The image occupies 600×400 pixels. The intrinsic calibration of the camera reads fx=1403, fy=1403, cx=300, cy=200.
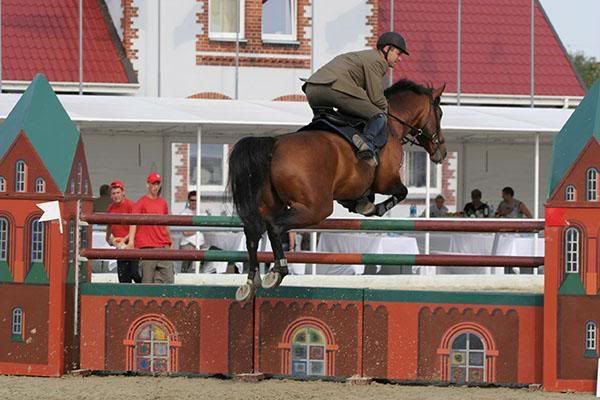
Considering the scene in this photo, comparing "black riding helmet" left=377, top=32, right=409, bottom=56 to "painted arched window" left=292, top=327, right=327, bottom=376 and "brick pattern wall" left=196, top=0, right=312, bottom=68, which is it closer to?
"painted arched window" left=292, top=327, right=327, bottom=376

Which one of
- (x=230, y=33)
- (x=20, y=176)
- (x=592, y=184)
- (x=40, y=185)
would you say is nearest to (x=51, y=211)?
A: (x=40, y=185)

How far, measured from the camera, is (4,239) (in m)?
9.44

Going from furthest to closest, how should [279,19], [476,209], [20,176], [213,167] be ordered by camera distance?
1. [279,19]
2. [213,167]
3. [476,209]
4. [20,176]

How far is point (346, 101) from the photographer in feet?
30.6

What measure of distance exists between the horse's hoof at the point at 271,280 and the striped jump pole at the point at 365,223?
476 millimetres

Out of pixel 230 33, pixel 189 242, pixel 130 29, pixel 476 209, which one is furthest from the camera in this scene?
pixel 230 33

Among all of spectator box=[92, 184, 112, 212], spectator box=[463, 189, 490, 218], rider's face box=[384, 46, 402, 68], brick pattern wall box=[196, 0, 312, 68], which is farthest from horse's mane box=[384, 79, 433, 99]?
brick pattern wall box=[196, 0, 312, 68]


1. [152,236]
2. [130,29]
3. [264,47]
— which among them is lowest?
[152,236]

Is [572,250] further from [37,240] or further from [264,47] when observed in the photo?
[264,47]

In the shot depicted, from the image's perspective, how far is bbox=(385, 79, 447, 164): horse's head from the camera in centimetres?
995

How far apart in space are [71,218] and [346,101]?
203cm

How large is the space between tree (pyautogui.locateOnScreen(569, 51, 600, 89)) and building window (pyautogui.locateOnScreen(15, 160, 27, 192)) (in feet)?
145

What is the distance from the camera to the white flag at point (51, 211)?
9.30 m

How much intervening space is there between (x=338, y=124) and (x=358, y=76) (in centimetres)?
39
